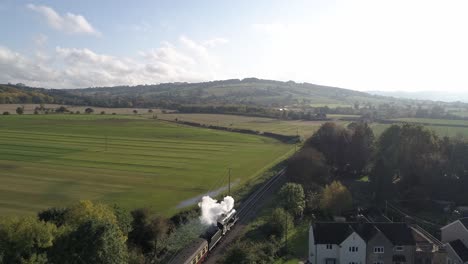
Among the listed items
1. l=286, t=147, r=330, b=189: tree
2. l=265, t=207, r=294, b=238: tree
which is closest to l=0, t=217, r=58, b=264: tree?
l=265, t=207, r=294, b=238: tree

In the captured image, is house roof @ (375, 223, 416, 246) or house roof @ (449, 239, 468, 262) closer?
house roof @ (375, 223, 416, 246)

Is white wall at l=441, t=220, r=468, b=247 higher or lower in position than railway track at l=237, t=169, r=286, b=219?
higher

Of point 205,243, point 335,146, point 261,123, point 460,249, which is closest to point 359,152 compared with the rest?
point 335,146

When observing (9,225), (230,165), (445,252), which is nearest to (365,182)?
(230,165)

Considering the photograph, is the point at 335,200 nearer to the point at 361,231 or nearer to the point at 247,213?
the point at 247,213

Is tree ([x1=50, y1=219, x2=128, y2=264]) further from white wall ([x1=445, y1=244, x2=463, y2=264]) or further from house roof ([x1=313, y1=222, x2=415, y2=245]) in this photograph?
white wall ([x1=445, y1=244, x2=463, y2=264])
